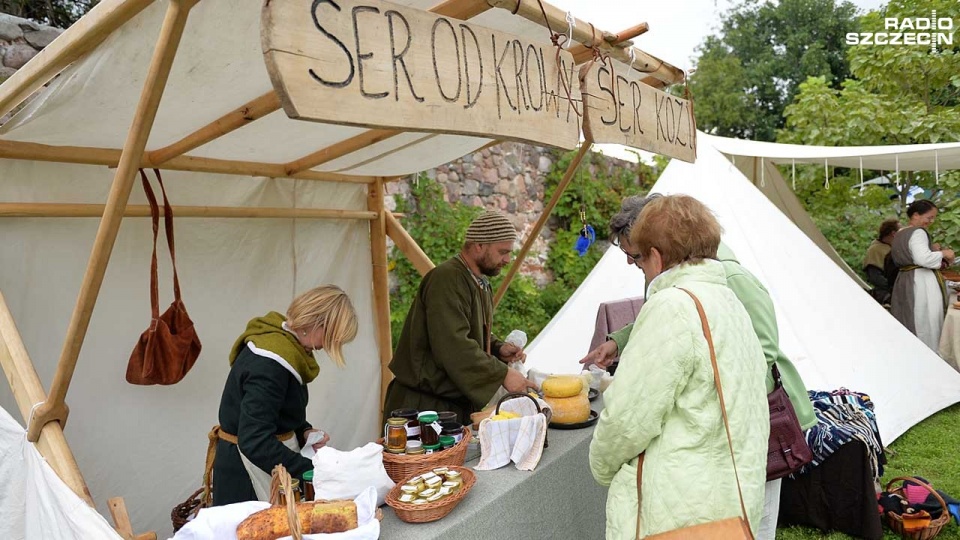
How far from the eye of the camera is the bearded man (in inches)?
98.9

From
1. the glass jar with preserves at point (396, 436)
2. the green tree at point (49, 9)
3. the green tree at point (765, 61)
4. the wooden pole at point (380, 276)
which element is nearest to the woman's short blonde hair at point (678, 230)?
the glass jar with preserves at point (396, 436)

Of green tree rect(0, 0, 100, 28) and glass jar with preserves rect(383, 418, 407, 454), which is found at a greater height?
green tree rect(0, 0, 100, 28)

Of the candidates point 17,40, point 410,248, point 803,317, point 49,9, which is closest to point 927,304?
point 803,317

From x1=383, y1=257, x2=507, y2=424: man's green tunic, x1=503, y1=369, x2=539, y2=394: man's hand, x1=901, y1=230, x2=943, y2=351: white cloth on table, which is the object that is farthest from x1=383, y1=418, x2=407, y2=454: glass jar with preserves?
x1=901, y1=230, x2=943, y2=351: white cloth on table

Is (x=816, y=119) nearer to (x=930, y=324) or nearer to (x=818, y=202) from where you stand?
(x=818, y=202)

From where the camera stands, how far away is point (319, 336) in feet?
6.96

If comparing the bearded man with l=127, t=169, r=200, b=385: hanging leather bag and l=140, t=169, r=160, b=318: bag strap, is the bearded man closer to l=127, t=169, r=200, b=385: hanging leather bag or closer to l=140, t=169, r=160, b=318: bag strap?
l=127, t=169, r=200, b=385: hanging leather bag

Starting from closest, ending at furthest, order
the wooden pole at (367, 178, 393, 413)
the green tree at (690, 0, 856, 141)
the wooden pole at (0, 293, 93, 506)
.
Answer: the wooden pole at (0, 293, 93, 506) < the wooden pole at (367, 178, 393, 413) < the green tree at (690, 0, 856, 141)

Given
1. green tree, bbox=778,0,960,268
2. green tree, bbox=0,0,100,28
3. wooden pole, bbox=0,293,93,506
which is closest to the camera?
wooden pole, bbox=0,293,93,506

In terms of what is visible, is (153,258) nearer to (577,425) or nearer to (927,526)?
(577,425)

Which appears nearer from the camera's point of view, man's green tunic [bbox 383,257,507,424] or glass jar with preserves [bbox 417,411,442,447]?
glass jar with preserves [bbox 417,411,442,447]

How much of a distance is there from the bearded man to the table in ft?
14.5

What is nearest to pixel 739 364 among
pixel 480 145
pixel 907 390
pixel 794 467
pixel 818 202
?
pixel 794 467

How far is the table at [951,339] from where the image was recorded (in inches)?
204
